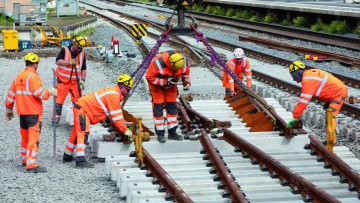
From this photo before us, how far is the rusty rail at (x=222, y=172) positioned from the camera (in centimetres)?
816

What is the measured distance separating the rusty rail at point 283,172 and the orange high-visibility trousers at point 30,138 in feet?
8.80

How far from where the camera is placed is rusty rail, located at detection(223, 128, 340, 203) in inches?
318

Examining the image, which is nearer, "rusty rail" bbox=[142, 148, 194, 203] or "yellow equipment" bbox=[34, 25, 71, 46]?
"rusty rail" bbox=[142, 148, 194, 203]

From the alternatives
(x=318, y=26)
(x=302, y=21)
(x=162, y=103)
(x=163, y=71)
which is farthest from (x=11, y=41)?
(x=163, y=71)

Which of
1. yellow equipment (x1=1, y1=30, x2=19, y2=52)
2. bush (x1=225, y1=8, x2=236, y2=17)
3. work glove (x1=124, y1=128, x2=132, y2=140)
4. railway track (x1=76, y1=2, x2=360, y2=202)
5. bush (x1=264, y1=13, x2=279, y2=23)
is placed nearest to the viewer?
railway track (x1=76, y1=2, x2=360, y2=202)

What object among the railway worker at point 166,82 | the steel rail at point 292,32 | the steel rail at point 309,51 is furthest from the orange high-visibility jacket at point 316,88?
the steel rail at point 292,32

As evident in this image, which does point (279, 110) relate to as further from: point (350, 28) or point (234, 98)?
point (350, 28)

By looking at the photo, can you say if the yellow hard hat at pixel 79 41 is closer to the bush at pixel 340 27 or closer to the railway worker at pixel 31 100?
the railway worker at pixel 31 100

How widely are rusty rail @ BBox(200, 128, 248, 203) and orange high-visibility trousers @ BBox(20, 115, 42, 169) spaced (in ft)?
7.34

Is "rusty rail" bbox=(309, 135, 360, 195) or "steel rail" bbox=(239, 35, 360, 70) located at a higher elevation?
"rusty rail" bbox=(309, 135, 360, 195)

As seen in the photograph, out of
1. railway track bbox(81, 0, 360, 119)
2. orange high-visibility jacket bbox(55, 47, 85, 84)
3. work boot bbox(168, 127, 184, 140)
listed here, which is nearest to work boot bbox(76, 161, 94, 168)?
work boot bbox(168, 127, 184, 140)

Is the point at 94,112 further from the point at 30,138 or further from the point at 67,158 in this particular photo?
the point at 30,138

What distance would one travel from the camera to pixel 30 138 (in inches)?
412

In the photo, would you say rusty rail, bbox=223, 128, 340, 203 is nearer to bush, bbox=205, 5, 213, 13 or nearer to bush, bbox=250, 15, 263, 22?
bush, bbox=250, 15, 263, 22
